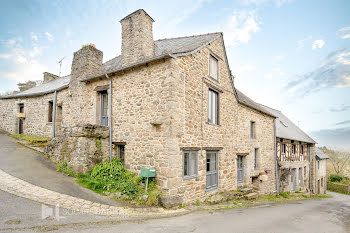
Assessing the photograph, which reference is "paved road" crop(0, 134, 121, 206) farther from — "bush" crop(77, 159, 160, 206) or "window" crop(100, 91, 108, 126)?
"window" crop(100, 91, 108, 126)

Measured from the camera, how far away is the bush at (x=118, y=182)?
683cm

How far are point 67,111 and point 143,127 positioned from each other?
6.11 m

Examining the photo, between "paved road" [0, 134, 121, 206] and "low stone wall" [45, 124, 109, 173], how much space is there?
61 cm

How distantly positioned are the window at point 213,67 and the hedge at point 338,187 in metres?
28.9

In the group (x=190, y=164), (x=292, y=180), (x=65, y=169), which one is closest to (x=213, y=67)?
(x=190, y=164)

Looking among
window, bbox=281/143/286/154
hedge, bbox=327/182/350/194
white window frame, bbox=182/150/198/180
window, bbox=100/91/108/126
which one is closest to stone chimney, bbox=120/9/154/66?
window, bbox=100/91/108/126

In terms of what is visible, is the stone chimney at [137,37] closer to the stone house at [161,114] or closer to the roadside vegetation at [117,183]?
the stone house at [161,114]

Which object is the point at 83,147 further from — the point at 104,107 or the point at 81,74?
the point at 81,74

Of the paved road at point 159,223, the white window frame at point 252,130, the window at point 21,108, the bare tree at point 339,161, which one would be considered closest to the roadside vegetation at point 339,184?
the bare tree at point 339,161

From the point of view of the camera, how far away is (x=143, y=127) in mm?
7832

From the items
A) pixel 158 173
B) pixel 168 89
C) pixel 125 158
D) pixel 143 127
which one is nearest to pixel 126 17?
pixel 168 89

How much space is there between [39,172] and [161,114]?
5.43m

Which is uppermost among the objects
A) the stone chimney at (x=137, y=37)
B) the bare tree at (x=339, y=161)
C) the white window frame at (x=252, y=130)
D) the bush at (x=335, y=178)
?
the stone chimney at (x=137, y=37)

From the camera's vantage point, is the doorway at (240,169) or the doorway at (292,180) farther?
the doorway at (292,180)
